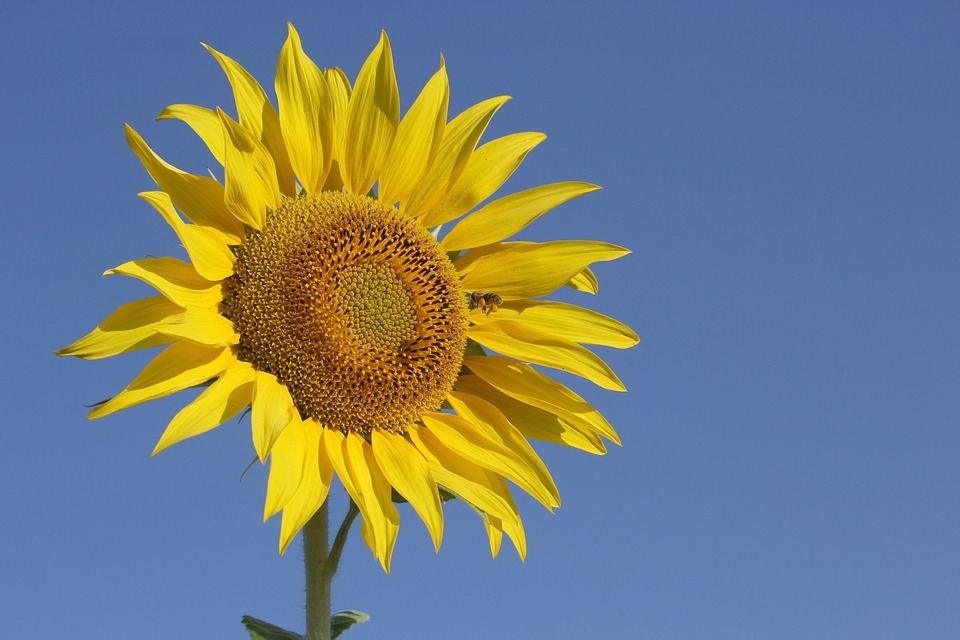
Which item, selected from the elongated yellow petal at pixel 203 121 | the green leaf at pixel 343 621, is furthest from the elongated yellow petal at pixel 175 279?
the green leaf at pixel 343 621

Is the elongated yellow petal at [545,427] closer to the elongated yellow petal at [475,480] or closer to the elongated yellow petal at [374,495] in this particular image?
the elongated yellow petal at [475,480]

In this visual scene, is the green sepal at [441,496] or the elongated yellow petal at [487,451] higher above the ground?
the elongated yellow petal at [487,451]

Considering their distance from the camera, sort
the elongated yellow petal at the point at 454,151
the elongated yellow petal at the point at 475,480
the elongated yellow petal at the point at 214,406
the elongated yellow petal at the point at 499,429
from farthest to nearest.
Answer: the elongated yellow petal at the point at 454,151
the elongated yellow petal at the point at 499,429
the elongated yellow petal at the point at 475,480
the elongated yellow petal at the point at 214,406

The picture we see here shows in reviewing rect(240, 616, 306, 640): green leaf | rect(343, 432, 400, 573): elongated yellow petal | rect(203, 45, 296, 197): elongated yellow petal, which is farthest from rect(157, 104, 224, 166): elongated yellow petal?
rect(240, 616, 306, 640): green leaf

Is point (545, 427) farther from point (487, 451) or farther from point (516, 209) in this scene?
Result: point (516, 209)

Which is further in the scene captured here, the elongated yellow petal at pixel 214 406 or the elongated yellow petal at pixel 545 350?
the elongated yellow petal at pixel 545 350

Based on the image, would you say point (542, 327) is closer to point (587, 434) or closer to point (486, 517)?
point (587, 434)
